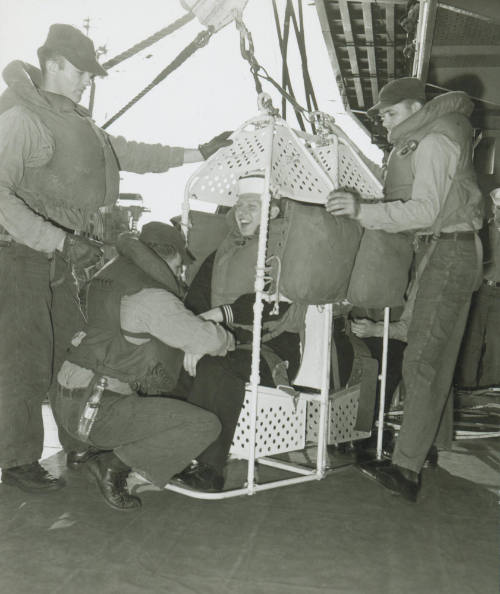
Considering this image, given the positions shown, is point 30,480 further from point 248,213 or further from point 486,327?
point 486,327

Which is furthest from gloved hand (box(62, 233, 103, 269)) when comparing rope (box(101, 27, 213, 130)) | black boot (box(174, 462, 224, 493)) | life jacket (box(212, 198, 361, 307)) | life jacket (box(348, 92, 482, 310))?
rope (box(101, 27, 213, 130))

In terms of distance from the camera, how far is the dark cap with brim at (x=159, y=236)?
113 inches

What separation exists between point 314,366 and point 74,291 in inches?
56.8

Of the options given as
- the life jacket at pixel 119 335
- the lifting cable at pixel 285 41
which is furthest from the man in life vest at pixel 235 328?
the lifting cable at pixel 285 41

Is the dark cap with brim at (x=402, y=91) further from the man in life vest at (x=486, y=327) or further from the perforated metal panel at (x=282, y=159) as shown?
the man in life vest at (x=486, y=327)

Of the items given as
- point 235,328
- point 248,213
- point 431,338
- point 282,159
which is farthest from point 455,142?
point 235,328

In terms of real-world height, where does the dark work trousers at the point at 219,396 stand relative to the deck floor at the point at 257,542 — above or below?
above

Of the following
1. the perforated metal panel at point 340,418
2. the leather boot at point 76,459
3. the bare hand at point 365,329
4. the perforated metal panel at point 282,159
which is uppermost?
the perforated metal panel at point 282,159

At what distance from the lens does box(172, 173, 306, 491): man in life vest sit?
9.63 feet

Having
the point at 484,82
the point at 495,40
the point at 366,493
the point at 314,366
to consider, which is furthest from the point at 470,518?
the point at 484,82

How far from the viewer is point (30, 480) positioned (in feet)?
9.45

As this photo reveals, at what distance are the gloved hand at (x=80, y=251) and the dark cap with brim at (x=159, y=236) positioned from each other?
253mm

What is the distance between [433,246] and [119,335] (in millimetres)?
1656

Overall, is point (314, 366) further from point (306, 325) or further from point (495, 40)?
point (495, 40)
